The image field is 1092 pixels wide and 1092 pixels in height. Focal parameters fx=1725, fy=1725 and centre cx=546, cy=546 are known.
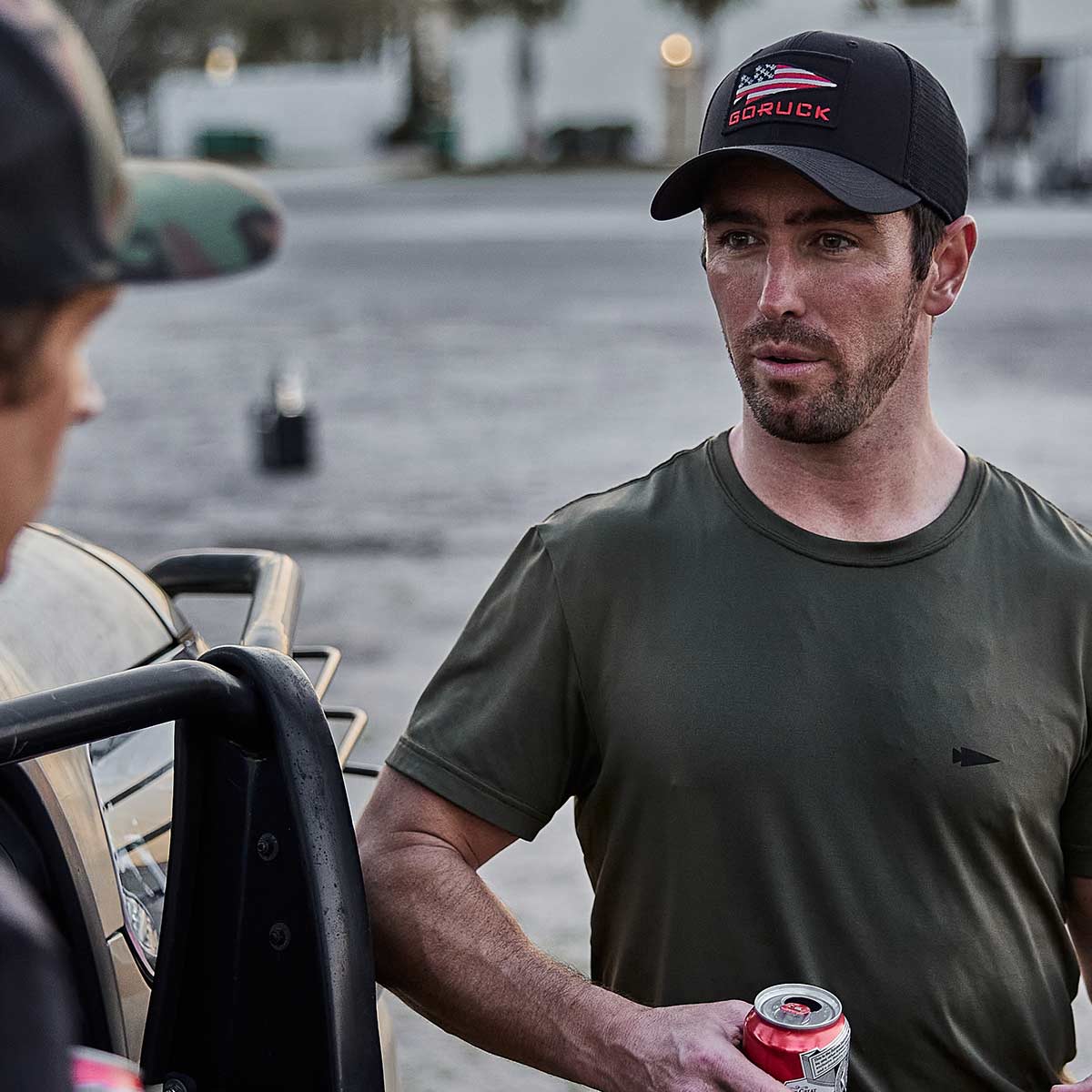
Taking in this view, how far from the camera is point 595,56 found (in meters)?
56.8

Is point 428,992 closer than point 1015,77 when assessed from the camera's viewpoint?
Yes

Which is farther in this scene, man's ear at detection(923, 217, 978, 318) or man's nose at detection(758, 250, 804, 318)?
man's ear at detection(923, 217, 978, 318)

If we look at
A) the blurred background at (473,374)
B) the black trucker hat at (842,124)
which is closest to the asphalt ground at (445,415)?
the blurred background at (473,374)

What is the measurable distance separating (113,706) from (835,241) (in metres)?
1.16

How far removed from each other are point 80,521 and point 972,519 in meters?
8.01

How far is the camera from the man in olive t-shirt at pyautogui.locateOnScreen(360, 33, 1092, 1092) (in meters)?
2.17

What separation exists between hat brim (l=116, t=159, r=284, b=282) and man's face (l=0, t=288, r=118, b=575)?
148cm

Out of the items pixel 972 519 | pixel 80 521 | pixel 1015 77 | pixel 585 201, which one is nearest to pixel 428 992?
pixel 972 519

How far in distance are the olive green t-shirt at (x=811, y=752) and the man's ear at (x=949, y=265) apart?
316mm

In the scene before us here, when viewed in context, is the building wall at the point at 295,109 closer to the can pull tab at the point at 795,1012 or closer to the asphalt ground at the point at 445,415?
the asphalt ground at the point at 445,415

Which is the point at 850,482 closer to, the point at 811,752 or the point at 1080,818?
the point at 811,752

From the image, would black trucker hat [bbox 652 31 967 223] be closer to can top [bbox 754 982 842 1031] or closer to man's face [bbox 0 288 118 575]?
can top [bbox 754 982 842 1031]

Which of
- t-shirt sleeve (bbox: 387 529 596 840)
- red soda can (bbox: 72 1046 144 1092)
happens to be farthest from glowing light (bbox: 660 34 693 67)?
red soda can (bbox: 72 1046 144 1092)

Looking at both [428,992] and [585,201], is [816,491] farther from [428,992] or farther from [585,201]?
[585,201]
